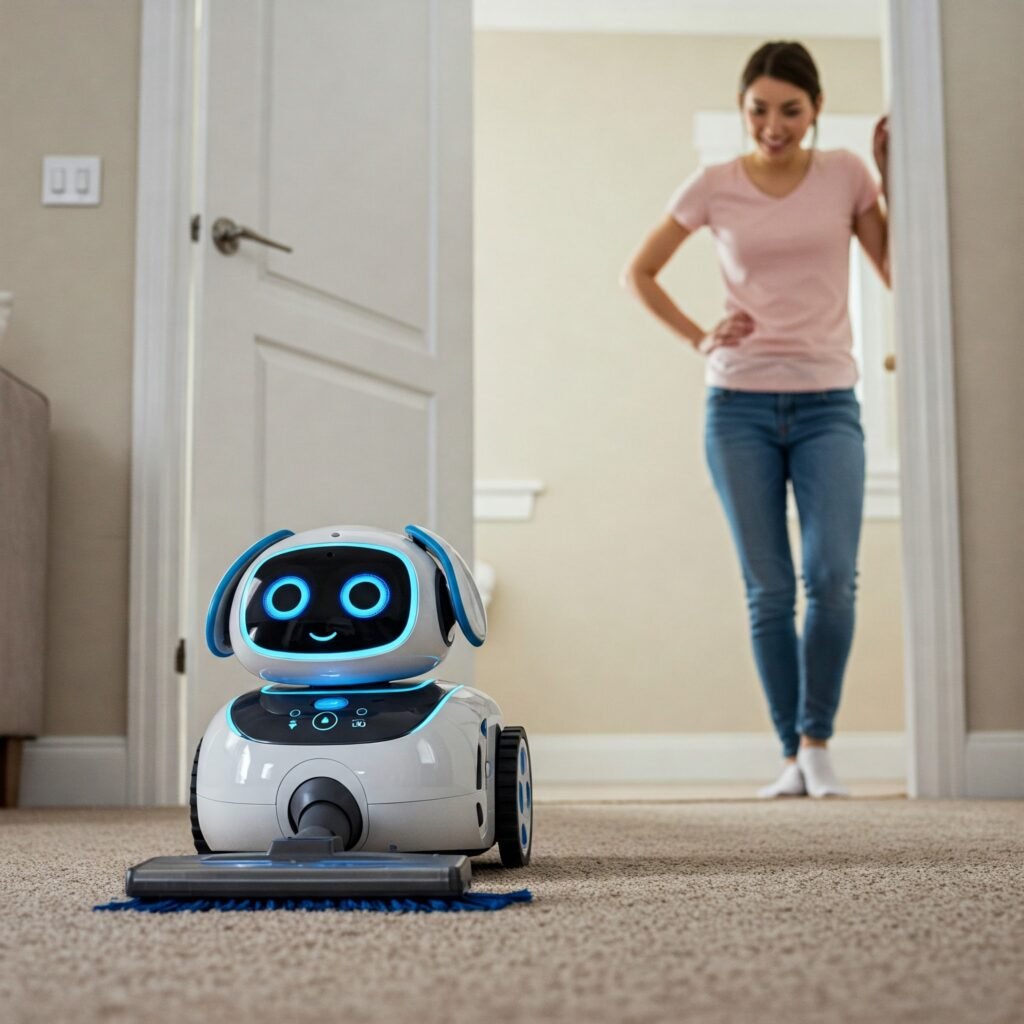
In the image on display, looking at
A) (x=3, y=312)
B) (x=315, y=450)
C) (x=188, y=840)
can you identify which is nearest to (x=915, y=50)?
(x=315, y=450)

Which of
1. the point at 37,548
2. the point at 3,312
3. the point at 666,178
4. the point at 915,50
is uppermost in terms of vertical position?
the point at 666,178

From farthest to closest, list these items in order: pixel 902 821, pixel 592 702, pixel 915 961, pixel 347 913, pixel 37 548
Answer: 1. pixel 592 702
2. pixel 37 548
3. pixel 902 821
4. pixel 347 913
5. pixel 915 961

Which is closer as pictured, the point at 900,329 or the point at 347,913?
the point at 347,913

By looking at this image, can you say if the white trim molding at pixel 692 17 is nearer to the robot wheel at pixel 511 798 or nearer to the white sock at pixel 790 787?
the white sock at pixel 790 787

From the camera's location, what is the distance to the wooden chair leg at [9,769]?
2.06m

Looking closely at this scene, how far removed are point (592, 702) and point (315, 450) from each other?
1740 mm

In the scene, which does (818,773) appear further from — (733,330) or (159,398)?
(159,398)

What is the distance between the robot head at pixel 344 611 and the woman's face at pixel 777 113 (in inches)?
69.0

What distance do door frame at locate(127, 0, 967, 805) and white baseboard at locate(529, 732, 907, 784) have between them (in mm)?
1345

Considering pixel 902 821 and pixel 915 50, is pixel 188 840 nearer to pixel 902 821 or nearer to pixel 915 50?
pixel 902 821

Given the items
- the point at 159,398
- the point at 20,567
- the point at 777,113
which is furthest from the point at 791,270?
the point at 20,567

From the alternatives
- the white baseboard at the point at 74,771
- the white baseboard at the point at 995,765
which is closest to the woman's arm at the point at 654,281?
the white baseboard at the point at 995,765

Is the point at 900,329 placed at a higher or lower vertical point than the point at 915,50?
lower

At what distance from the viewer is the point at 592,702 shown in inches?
146
